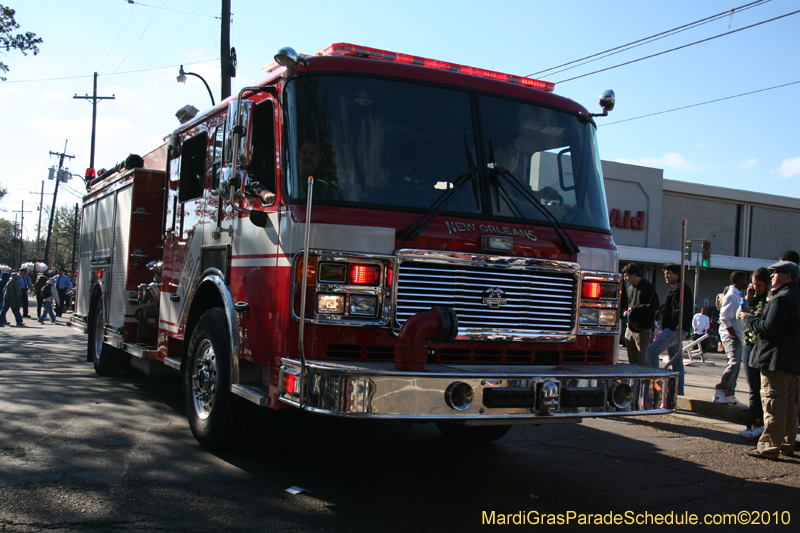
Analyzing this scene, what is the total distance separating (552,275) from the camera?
4.73m

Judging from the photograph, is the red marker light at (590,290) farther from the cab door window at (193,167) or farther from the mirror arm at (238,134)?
the cab door window at (193,167)

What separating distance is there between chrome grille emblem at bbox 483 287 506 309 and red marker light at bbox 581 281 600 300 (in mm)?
703

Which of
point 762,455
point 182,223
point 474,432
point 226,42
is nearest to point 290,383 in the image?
point 474,432

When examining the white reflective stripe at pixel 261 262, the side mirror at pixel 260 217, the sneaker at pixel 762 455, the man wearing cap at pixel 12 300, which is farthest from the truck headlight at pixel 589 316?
the man wearing cap at pixel 12 300

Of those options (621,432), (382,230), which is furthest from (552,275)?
(621,432)

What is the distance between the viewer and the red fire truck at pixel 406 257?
156 inches

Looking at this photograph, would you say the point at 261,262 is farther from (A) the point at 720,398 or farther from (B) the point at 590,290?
(A) the point at 720,398

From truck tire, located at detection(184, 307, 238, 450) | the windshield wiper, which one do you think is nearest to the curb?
the windshield wiper

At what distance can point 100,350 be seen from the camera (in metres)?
9.35

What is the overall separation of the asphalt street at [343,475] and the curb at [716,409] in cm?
70

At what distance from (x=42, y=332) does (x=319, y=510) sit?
15.8 meters

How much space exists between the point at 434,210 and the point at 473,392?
1233mm

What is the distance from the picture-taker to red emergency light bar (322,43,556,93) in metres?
4.85

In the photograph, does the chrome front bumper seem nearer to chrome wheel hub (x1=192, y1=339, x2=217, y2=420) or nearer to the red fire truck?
the red fire truck
